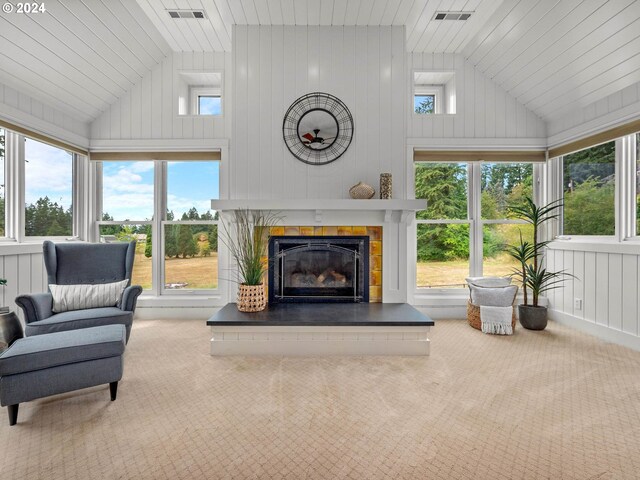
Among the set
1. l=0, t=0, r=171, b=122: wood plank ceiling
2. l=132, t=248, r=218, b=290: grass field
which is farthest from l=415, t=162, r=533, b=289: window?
l=0, t=0, r=171, b=122: wood plank ceiling

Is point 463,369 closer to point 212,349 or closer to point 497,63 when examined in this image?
point 212,349

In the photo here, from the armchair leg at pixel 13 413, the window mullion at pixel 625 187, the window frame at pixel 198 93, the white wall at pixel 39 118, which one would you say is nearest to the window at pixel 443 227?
the window mullion at pixel 625 187

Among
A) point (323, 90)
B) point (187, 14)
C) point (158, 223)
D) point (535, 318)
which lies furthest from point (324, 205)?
point (535, 318)

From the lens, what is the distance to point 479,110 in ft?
12.9

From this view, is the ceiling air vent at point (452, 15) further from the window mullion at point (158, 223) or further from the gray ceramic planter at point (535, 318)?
the window mullion at point (158, 223)

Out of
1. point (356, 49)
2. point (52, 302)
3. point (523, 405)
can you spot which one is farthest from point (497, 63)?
point (52, 302)

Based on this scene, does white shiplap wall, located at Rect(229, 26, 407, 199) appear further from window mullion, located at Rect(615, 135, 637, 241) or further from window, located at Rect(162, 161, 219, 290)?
window mullion, located at Rect(615, 135, 637, 241)

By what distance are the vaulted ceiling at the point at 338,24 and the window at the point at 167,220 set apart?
924 millimetres

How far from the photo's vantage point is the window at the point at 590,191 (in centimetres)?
328

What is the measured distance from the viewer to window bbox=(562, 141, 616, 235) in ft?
10.8

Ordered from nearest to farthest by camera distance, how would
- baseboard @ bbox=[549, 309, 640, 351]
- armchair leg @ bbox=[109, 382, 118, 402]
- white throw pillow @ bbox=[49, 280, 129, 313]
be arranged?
armchair leg @ bbox=[109, 382, 118, 402]
white throw pillow @ bbox=[49, 280, 129, 313]
baseboard @ bbox=[549, 309, 640, 351]

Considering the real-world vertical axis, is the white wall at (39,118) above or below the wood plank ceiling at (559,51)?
below

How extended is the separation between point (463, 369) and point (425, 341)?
0.37 m

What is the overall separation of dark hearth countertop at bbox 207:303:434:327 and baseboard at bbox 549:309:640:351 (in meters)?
1.86
